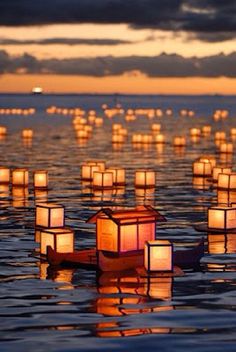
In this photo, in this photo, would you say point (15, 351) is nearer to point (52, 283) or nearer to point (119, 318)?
point (119, 318)

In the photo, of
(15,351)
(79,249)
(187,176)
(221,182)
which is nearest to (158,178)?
(187,176)

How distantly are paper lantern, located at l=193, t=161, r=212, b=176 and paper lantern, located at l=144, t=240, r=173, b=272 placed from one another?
27785mm

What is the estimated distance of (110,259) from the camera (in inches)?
919

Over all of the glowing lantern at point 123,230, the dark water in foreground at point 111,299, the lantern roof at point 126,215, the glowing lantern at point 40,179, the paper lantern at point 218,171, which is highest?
the paper lantern at point 218,171

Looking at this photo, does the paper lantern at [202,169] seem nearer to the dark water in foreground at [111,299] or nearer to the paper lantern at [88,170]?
the paper lantern at [88,170]

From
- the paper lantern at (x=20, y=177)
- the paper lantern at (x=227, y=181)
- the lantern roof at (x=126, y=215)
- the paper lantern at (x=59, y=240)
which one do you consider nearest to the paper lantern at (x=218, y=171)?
the paper lantern at (x=227, y=181)

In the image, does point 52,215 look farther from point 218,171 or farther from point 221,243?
point 218,171

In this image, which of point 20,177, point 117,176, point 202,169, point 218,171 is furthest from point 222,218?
point 202,169

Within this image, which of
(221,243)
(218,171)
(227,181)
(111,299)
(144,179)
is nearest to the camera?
(111,299)

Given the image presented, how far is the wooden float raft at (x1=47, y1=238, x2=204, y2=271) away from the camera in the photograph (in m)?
23.3

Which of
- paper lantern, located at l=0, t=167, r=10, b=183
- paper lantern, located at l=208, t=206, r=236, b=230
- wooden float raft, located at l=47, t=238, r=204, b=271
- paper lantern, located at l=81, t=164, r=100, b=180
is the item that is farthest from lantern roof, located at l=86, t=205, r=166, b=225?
paper lantern, located at l=81, t=164, r=100, b=180

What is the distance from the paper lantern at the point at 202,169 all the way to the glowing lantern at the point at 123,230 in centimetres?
2544

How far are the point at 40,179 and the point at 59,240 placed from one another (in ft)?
63.1

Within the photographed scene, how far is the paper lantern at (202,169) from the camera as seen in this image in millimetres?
50438
